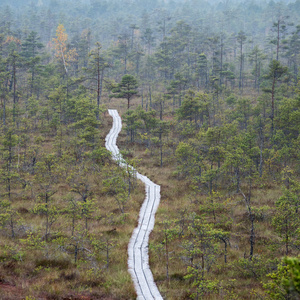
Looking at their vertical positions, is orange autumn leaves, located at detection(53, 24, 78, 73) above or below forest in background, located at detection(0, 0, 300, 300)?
above

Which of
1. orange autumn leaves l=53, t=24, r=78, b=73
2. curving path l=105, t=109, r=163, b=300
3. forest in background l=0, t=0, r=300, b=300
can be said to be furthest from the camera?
orange autumn leaves l=53, t=24, r=78, b=73

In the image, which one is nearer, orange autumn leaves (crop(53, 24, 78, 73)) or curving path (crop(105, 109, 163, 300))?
curving path (crop(105, 109, 163, 300))

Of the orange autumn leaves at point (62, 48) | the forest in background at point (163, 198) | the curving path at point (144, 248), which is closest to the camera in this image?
the curving path at point (144, 248)

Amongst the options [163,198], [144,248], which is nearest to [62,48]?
[163,198]

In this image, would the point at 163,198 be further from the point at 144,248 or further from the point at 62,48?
the point at 62,48

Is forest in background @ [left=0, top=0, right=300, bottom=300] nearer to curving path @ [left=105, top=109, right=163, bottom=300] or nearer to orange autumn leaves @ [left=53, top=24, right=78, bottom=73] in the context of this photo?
curving path @ [left=105, top=109, right=163, bottom=300]

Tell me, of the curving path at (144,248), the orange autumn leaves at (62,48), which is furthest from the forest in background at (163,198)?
the orange autumn leaves at (62,48)

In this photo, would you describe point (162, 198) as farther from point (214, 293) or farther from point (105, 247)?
point (214, 293)

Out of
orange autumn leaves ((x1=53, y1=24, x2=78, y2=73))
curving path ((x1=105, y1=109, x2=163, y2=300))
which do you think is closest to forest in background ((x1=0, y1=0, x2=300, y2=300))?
curving path ((x1=105, y1=109, x2=163, y2=300))

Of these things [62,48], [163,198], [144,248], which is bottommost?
[144,248]

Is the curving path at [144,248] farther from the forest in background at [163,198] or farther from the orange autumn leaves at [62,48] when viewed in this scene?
the orange autumn leaves at [62,48]

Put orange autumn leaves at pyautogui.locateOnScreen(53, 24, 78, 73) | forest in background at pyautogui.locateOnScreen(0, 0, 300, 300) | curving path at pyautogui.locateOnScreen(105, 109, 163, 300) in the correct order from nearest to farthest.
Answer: curving path at pyautogui.locateOnScreen(105, 109, 163, 300)
forest in background at pyautogui.locateOnScreen(0, 0, 300, 300)
orange autumn leaves at pyautogui.locateOnScreen(53, 24, 78, 73)

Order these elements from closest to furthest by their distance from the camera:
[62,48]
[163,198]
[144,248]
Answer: [144,248]
[163,198]
[62,48]
